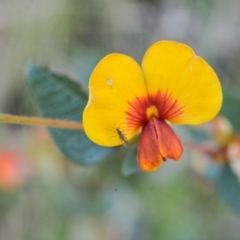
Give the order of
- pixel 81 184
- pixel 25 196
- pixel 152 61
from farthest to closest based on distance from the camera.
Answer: pixel 25 196, pixel 81 184, pixel 152 61

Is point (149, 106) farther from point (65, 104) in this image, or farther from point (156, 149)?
point (65, 104)

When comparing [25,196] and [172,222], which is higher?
[172,222]

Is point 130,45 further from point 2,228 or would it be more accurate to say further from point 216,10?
point 2,228

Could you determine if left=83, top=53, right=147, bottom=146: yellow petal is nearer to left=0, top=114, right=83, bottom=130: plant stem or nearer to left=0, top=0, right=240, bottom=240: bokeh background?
left=0, top=114, right=83, bottom=130: plant stem

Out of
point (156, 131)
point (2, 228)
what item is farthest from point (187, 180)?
point (156, 131)

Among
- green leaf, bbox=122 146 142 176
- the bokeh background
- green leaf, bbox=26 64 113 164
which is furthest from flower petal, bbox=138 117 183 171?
the bokeh background

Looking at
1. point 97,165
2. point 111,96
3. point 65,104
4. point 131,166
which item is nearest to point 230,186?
point 131,166
